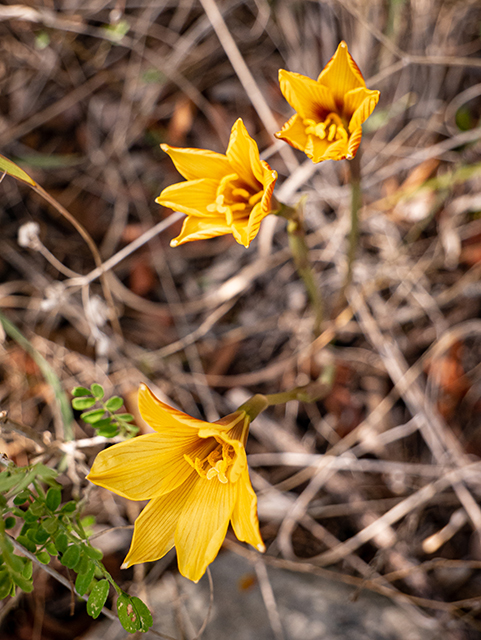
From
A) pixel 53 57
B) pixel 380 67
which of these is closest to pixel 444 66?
pixel 380 67

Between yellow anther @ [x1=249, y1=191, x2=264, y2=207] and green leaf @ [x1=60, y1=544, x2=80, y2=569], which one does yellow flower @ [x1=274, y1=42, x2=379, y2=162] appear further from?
green leaf @ [x1=60, y1=544, x2=80, y2=569]

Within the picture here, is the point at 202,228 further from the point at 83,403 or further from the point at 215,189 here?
the point at 83,403

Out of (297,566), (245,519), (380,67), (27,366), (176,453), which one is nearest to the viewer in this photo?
(245,519)

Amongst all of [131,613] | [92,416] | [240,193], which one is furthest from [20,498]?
[240,193]

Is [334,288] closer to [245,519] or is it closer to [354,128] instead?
[354,128]

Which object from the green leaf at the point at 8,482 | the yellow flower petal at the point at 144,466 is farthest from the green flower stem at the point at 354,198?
the green leaf at the point at 8,482

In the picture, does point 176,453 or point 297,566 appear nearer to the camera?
point 176,453
